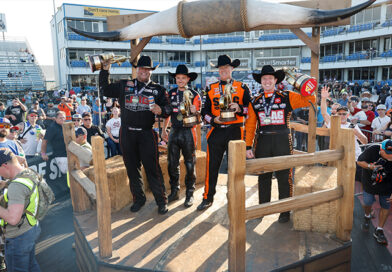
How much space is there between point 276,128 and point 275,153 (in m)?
0.32

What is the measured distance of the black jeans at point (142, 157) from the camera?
408 centimetres

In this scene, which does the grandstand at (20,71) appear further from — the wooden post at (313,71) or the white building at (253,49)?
the wooden post at (313,71)

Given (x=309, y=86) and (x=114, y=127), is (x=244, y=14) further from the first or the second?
(x=114, y=127)

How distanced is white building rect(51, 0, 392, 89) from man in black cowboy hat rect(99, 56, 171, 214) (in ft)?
91.7

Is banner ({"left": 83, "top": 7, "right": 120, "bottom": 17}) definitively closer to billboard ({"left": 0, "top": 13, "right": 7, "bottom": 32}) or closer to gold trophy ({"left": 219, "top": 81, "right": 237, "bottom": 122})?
billboard ({"left": 0, "top": 13, "right": 7, "bottom": 32})

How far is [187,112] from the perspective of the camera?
4125 millimetres

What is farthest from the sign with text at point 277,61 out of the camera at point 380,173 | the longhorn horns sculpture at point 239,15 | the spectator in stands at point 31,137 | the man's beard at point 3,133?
the man's beard at point 3,133

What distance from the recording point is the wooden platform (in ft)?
9.71

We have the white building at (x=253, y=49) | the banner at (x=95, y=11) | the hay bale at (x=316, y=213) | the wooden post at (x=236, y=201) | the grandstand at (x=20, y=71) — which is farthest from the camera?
the banner at (x=95, y=11)

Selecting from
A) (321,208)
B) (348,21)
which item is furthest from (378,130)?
(321,208)

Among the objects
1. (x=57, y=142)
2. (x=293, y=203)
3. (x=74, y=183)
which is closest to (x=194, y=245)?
(x=293, y=203)

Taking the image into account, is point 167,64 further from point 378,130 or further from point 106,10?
point 378,130

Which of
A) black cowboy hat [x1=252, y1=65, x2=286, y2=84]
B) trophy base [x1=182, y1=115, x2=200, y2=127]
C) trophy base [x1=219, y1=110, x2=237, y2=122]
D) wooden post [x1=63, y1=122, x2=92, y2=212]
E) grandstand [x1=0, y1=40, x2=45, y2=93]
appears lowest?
wooden post [x1=63, y1=122, x2=92, y2=212]

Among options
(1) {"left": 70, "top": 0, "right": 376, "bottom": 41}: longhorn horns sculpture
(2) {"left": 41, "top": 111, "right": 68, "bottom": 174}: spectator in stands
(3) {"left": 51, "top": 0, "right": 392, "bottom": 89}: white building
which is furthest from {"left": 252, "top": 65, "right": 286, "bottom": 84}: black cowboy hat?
(3) {"left": 51, "top": 0, "right": 392, "bottom": 89}: white building
